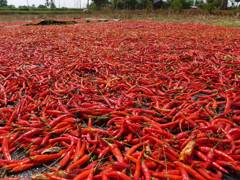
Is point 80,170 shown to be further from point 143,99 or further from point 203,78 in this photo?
point 203,78

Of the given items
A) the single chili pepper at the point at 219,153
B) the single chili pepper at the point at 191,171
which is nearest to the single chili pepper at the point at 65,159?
the single chili pepper at the point at 191,171

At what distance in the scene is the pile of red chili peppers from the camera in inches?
101

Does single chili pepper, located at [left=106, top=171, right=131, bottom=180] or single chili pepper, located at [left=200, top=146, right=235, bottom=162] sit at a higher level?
single chili pepper, located at [left=200, top=146, right=235, bottom=162]

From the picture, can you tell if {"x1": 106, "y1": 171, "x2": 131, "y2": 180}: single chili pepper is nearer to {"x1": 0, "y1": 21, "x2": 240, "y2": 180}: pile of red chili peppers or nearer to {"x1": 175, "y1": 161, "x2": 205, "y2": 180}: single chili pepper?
{"x1": 0, "y1": 21, "x2": 240, "y2": 180}: pile of red chili peppers

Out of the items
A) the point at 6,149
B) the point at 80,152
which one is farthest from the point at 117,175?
the point at 6,149

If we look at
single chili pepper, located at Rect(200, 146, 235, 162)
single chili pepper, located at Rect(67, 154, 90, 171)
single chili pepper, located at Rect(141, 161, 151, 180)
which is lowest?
single chili pepper, located at Rect(67, 154, 90, 171)

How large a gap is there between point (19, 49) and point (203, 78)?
7.01 meters

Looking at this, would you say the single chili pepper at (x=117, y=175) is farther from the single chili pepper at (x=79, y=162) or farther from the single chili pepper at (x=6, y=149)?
the single chili pepper at (x=6, y=149)

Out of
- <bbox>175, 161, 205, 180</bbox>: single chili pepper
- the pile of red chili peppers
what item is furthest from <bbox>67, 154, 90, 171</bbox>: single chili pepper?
<bbox>175, 161, 205, 180</bbox>: single chili pepper

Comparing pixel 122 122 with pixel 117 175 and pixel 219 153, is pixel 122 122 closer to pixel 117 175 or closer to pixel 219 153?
pixel 117 175

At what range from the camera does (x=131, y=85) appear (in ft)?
16.4

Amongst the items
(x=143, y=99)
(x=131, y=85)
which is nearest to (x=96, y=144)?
(x=143, y=99)

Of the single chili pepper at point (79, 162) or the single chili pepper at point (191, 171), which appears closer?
the single chili pepper at point (191, 171)

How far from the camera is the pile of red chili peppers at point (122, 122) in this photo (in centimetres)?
257
